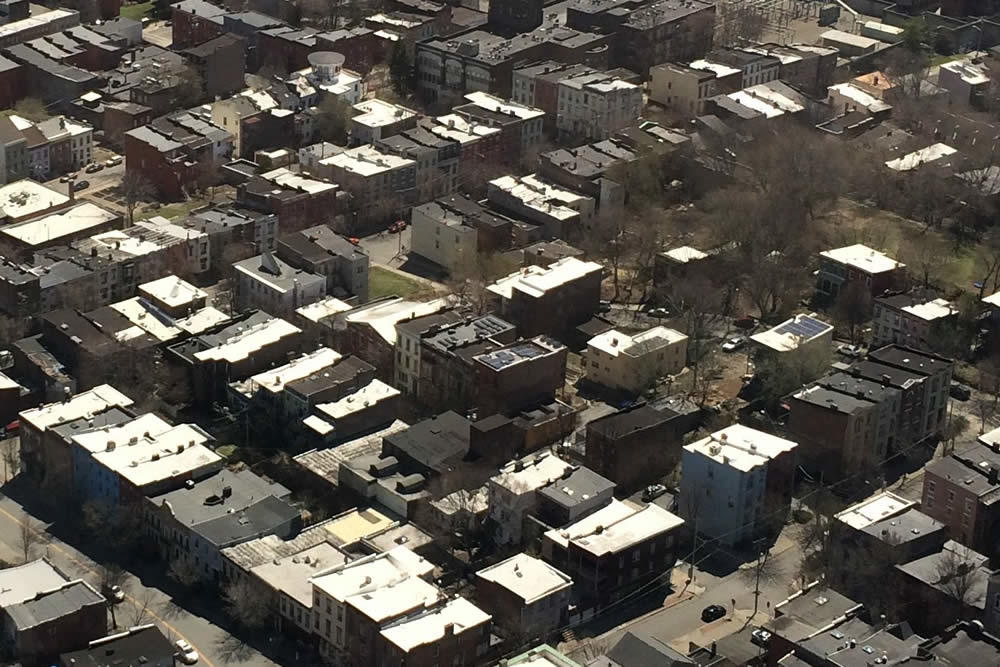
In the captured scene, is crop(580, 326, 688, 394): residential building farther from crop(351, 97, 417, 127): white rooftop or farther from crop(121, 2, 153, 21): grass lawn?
crop(121, 2, 153, 21): grass lawn

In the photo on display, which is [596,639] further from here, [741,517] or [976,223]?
[976,223]

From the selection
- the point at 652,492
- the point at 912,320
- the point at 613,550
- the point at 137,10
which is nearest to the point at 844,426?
the point at 652,492

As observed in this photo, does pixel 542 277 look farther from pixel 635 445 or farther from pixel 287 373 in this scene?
pixel 635 445

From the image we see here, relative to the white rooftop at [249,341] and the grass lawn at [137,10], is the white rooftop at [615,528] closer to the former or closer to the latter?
the white rooftop at [249,341]

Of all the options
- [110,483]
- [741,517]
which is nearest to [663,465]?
[741,517]

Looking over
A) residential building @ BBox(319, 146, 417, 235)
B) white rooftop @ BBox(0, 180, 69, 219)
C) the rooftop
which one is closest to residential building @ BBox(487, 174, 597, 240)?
residential building @ BBox(319, 146, 417, 235)

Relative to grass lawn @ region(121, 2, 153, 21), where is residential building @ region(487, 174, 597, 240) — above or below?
above

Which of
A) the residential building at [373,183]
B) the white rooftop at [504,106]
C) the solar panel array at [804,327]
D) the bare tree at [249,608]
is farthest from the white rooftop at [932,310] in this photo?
the bare tree at [249,608]
